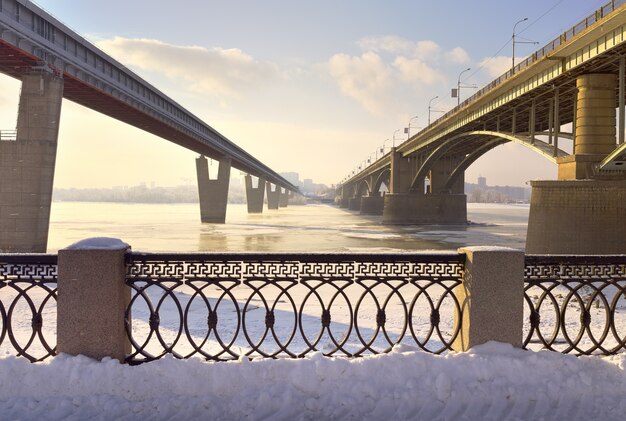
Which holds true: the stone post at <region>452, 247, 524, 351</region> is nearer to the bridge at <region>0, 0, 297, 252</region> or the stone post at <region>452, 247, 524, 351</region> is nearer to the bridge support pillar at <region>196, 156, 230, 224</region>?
the bridge at <region>0, 0, 297, 252</region>

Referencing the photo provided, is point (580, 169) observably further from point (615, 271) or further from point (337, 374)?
point (337, 374)

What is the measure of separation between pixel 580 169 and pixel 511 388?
1624 centimetres

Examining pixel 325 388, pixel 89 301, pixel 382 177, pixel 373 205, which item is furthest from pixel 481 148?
pixel 89 301

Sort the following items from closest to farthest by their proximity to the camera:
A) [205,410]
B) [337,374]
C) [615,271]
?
[205,410]
[337,374]
[615,271]

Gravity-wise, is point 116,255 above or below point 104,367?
above

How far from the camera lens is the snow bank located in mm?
3449

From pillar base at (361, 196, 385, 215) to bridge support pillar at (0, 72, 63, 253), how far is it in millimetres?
59151

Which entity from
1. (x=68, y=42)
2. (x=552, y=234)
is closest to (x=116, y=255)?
(x=552, y=234)

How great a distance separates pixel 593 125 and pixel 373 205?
57667mm

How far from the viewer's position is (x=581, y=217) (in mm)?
16359

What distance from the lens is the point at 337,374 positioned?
371cm

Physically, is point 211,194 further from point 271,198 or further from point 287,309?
point 271,198

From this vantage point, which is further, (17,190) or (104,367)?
(17,190)

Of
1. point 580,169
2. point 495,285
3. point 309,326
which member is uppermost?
point 580,169
